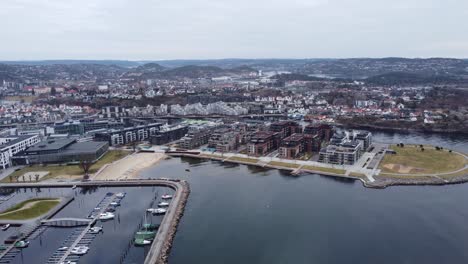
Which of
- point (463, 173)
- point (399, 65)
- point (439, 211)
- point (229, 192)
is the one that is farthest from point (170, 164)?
point (399, 65)

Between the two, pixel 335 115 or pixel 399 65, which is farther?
pixel 399 65

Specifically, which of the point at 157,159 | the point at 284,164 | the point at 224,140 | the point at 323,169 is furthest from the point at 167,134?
the point at 323,169

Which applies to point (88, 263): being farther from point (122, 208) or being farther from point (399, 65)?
point (399, 65)

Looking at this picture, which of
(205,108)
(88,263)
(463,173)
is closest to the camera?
(88,263)

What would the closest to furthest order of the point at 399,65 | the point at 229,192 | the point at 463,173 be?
the point at 229,192 < the point at 463,173 < the point at 399,65

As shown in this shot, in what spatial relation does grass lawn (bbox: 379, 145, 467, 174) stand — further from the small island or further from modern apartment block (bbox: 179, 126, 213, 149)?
modern apartment block (bbox: 179, 126, 213, 149)

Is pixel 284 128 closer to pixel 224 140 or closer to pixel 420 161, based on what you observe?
pixel 224 140

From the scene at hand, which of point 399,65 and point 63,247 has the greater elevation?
point 399,65

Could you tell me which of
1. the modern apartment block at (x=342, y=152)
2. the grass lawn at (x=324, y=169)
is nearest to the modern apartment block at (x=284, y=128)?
the modern apartment block at (x=342, y=152)
